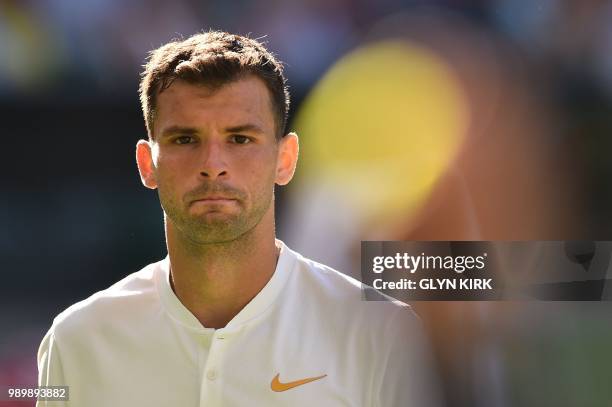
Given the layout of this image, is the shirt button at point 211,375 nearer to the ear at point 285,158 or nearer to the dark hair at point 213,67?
the ear at point 285,158

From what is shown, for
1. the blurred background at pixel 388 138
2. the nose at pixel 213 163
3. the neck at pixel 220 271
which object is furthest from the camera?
the blurred background at pixel 388 138

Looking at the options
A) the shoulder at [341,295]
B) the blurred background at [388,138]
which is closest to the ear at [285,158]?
the shoulder at [341,295]

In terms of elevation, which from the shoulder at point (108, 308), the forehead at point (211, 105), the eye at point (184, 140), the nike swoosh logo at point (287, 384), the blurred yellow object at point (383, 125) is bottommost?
the nike swoosh logo at point (287, 384)

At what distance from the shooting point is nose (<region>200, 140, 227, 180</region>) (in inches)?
70.0

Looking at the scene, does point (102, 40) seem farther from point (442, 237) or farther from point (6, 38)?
point (442, 237)

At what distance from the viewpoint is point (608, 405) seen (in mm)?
2881

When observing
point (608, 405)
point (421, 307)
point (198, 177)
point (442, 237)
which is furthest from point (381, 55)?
point (608, 405)

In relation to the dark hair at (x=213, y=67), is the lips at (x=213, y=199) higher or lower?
lower

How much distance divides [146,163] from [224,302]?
410mm

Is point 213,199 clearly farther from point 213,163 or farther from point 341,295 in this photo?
point 341,295

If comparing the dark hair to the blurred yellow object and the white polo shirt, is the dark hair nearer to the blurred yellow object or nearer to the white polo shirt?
the white polo shirt

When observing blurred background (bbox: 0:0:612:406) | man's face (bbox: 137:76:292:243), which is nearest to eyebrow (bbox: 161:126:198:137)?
man's face (bbox: 137:76:292:243)

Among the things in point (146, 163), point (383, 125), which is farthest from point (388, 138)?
point (146, 163)

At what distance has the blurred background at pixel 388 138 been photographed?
278 centimetres
